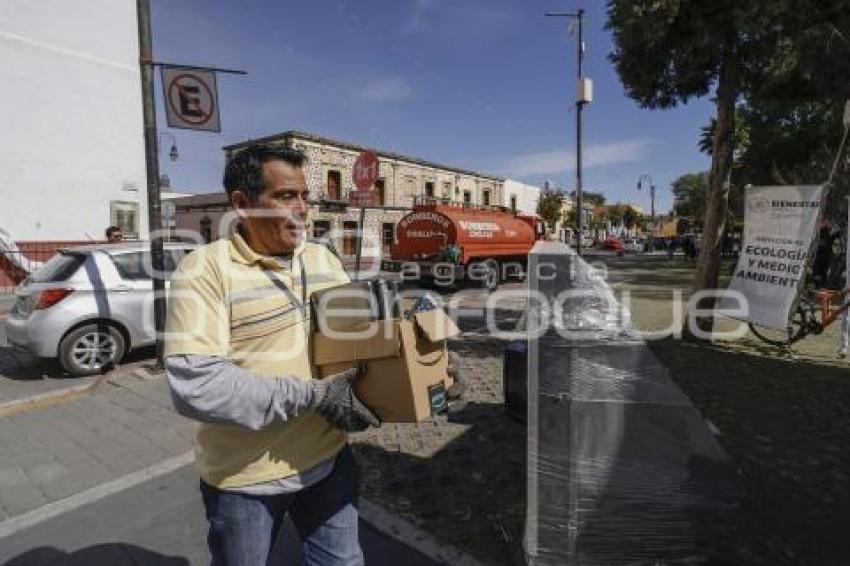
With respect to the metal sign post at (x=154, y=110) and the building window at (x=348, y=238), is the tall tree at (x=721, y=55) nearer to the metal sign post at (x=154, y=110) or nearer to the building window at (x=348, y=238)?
the metal sign post at (x=154, y=110)

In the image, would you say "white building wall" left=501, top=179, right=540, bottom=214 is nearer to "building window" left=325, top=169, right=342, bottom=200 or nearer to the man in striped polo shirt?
"building window" left=325, top=169, right=342, bottom=200

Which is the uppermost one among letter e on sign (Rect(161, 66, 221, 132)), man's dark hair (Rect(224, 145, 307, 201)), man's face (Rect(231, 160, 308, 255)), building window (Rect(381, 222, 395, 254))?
letter e on sign (Rect(161, 66, 221, 132))

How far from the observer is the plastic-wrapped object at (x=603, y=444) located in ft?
7.52

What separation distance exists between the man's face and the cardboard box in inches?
14.1

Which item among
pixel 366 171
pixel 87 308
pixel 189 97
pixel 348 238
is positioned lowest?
pixel 87 308

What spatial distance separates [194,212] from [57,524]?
3876 centimetres

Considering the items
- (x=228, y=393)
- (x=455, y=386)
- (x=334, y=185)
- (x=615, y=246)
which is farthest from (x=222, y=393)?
(x=615, y=246)

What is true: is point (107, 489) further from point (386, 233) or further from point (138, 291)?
point (386, 233)

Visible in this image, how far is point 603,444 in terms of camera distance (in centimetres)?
235

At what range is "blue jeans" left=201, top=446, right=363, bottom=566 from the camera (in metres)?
1.74

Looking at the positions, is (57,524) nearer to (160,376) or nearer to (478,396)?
(160,376)

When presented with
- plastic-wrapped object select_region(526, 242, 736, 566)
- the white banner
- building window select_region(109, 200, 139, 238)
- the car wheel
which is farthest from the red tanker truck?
plastic-wrapped object select_region(526, 242, 736, 566)

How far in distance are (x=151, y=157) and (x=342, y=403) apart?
5793mm

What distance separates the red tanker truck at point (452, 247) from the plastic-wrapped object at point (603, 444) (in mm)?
13295
